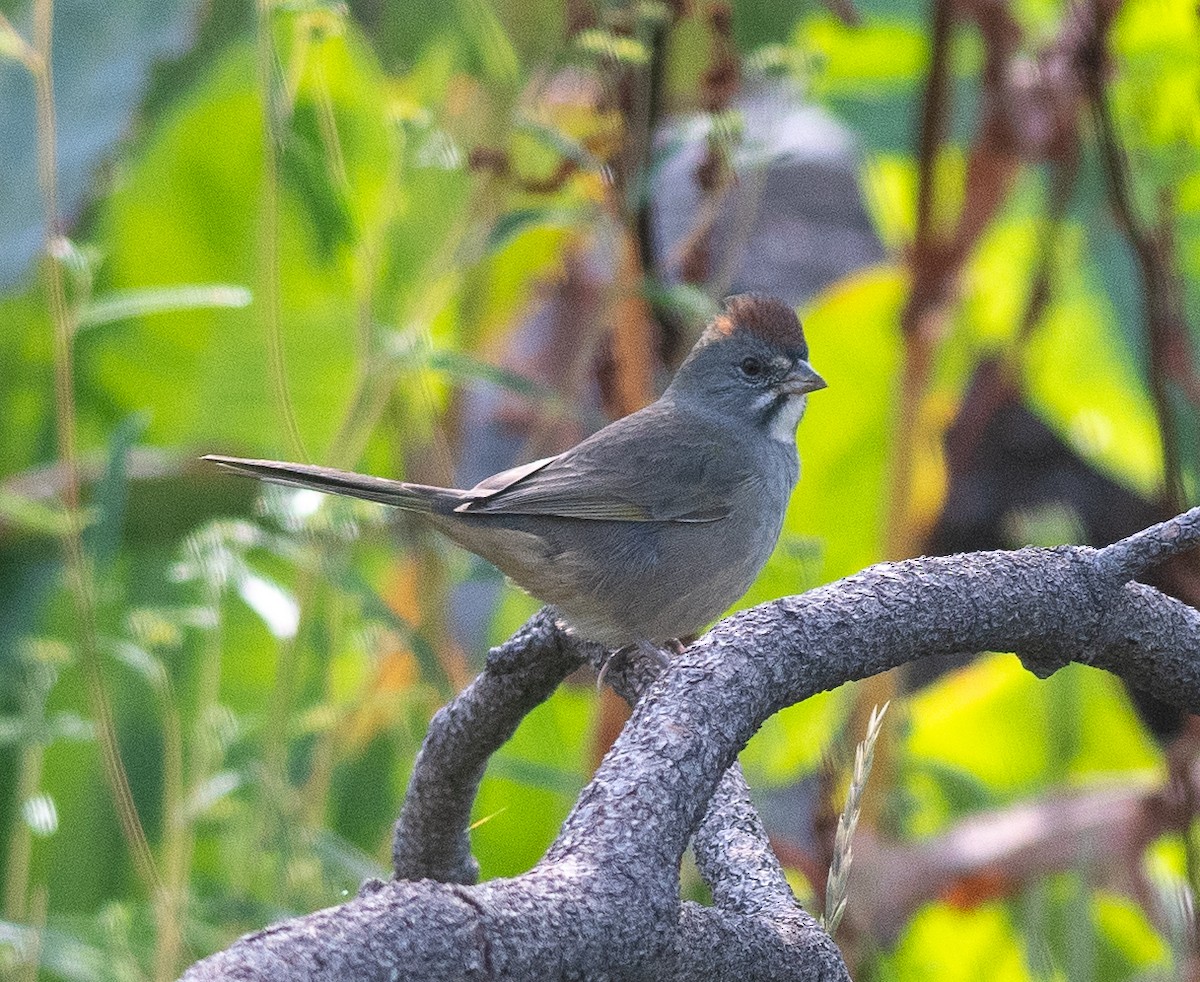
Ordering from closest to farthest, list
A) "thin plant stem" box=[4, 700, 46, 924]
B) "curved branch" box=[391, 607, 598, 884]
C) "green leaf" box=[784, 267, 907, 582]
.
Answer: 1. "curved branch" box=[391, 607, 598, 884]
2. "thin plant stem" box=[4, 700, 46, 924]
3. "green leaf" box=[784, 267, 907, 582]

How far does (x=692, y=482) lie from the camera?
3.03 m

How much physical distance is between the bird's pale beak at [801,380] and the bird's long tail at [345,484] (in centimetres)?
80

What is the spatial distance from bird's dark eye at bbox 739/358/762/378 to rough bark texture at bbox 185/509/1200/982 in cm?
126

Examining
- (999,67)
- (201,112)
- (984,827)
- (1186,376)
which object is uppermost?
(999,67)

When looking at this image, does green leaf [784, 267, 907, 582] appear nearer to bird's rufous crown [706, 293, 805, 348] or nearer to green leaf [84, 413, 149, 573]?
bird's rufous crown [706, 293, 805, 348]

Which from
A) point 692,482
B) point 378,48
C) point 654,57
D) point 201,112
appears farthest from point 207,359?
point 692,482

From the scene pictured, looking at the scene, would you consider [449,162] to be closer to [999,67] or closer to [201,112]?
[999,67]

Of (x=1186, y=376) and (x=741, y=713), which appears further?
(x=1186, y=376)

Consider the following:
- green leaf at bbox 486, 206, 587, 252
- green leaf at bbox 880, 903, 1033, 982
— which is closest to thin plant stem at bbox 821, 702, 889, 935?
green leaf at bbox 486, 206, 587, 252

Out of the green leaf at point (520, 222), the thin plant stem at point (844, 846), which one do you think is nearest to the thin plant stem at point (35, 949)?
the green leaf at point (520, 222)

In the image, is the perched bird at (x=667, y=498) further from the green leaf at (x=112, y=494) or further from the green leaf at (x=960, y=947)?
the green leaf at (x=960, y=947)

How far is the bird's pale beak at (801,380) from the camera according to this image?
3.20 m

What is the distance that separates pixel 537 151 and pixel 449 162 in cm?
183

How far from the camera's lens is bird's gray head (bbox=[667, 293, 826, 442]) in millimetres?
3221
